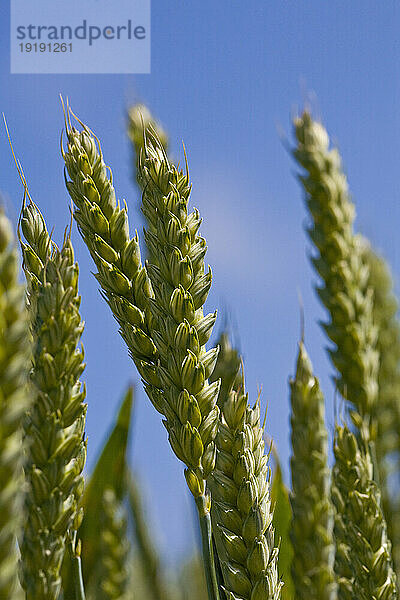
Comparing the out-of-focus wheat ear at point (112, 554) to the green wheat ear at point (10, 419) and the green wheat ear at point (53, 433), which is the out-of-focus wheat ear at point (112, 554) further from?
the green wheat ear at point (10, 419)

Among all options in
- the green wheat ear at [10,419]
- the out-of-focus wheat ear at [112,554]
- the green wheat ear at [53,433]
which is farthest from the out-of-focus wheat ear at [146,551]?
the green wheat ear at [10,419]

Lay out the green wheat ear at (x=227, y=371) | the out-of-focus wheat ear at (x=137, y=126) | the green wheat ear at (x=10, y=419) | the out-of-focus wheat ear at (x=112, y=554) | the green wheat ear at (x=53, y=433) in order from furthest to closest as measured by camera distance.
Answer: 1. the out-of-focus wheat ear at (x=137, y=126)
2. the out-of-focus wheat ear at (x=112, y=554)
3. the green wheat ear at (x=227, y=371)
4. the green wheat ear at (x=53, y=433)
5. the green wheat ear at (x=10, y=419)

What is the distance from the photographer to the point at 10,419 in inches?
15.4

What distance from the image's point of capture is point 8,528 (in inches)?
15.3

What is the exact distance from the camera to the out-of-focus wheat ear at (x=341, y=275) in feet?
3.92

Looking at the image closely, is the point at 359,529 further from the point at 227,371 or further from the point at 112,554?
the point at 112,554

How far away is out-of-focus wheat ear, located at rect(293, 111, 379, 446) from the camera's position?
1.19m

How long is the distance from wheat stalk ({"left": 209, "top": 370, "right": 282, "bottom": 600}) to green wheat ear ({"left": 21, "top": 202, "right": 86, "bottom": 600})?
156 millimetres

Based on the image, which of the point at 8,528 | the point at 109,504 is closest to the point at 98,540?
the point at 109,504

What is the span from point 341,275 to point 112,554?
1.91 ft

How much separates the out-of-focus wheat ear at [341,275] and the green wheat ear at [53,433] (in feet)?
1.96

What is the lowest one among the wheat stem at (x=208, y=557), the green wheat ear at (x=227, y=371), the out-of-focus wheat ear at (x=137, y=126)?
the wheat stem at (x=208, y=557)

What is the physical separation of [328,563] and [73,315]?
0.48 m

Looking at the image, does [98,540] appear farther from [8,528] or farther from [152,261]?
[8,528]
